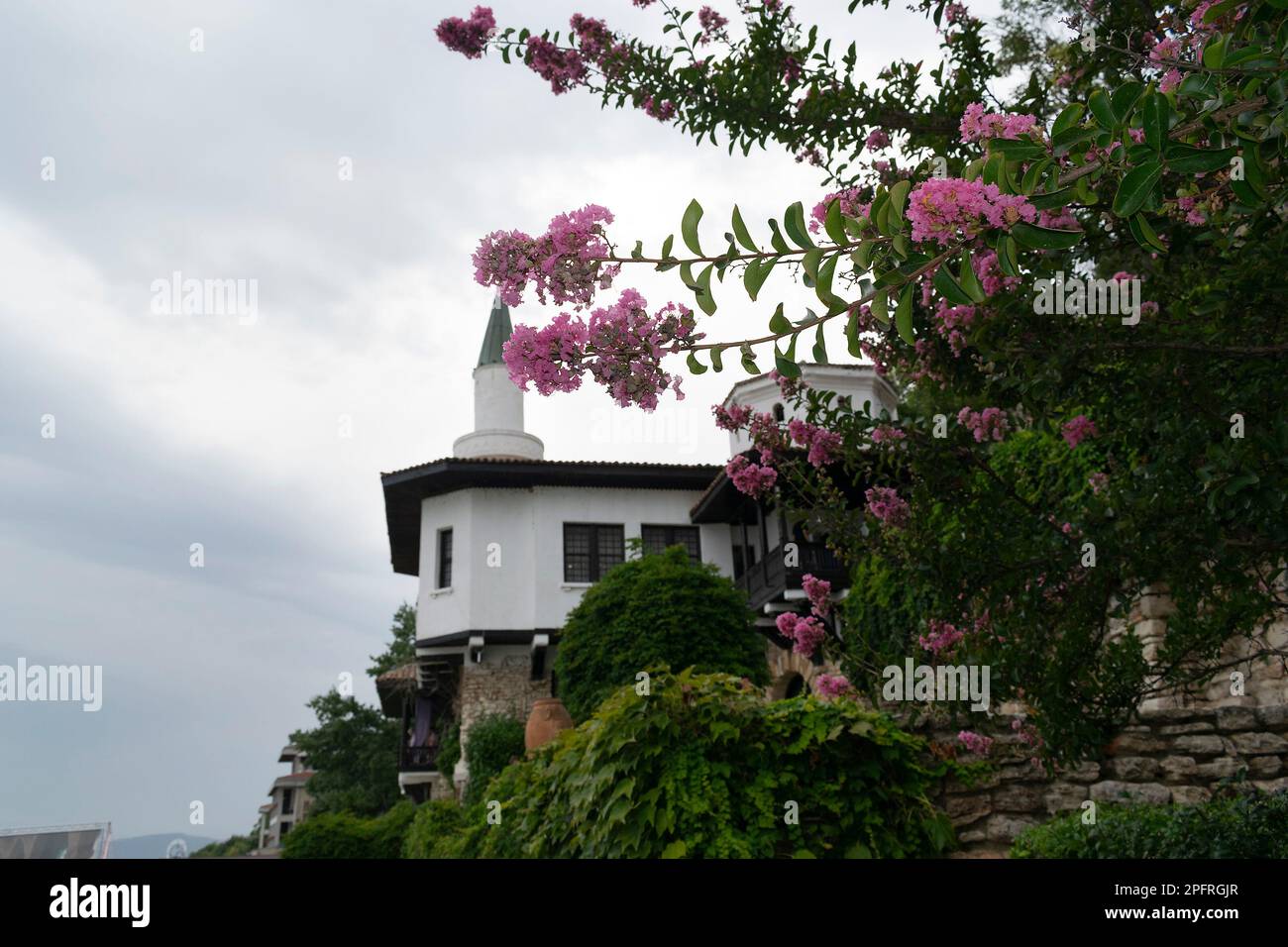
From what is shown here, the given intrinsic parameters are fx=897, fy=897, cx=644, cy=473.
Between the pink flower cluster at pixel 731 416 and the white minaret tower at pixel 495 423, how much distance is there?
1855 cm

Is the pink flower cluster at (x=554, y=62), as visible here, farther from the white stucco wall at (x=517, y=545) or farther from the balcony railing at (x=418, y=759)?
the balcony railing at (x=418, y=759)

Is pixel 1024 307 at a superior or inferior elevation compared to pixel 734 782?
superior

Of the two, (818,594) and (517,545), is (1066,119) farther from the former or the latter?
(517,545)

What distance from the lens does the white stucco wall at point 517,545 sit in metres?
19.9

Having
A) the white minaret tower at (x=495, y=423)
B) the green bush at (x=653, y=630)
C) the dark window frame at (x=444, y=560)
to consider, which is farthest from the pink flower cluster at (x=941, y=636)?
the white minaret tower at (x=495, y=423)

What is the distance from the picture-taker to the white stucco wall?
19.9m

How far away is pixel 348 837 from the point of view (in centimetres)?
1905

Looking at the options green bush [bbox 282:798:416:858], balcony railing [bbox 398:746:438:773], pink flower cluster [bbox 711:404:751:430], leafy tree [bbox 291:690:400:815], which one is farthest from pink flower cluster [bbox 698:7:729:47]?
leafy tree [bbox 291:690:400:815]

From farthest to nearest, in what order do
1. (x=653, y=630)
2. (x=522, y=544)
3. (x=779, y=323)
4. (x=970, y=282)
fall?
(x=522, y=544), (x=653, y=630), (x=779, y=323), (x=970, y=282)

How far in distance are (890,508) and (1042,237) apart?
3.24m

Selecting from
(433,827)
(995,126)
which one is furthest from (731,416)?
(433,827)

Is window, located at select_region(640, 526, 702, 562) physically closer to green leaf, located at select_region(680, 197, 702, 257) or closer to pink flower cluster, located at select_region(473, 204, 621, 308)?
pink flower cluster, located at select_region(473, 204, 621, 308)
